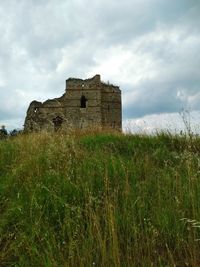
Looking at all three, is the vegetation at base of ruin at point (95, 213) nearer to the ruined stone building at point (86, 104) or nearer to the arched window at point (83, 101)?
the ruined stone building at point (86, 104)

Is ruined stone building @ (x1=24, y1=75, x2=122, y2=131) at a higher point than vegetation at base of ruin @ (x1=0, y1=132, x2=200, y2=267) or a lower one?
higher

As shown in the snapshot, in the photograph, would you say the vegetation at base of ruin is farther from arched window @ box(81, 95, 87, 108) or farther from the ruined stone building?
→ arched window @ box(81, 95, 87, 108)

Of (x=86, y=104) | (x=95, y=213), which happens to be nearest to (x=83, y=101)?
(x=86, y=104)

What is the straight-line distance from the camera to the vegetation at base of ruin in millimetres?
3365

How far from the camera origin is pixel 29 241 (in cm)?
377

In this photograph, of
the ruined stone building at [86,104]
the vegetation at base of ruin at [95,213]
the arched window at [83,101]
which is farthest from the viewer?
the arched window at [83,101]

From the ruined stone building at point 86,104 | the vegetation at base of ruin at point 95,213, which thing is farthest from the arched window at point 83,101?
the vegetation at base of ruin at point 95,213

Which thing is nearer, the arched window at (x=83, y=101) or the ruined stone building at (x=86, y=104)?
the ruined stone building at (x=86, y=104)

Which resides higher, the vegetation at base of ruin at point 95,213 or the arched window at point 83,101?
the arched window at point 83,101

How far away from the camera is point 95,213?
4.00m

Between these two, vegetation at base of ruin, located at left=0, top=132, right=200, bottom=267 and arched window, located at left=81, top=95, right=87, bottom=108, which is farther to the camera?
arched window, located at left=81, top=95, right=87, bottom=108

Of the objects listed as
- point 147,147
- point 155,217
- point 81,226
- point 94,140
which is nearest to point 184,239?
point 155,217

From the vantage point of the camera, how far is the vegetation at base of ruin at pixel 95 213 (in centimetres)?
337

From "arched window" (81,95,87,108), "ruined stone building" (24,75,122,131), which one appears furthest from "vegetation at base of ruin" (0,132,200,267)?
"arched window" (81,95,87,108)
